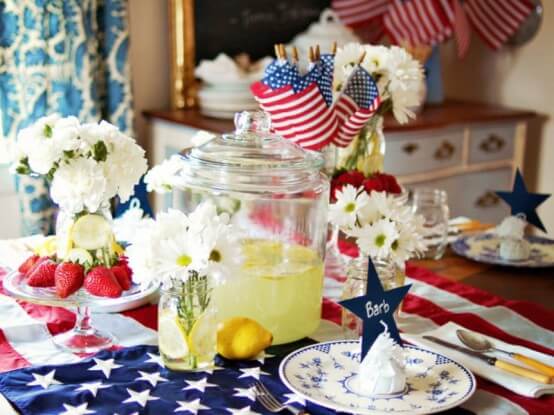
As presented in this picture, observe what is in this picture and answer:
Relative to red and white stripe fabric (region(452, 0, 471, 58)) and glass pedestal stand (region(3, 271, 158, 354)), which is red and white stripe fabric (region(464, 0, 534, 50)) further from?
glass pedestal stand (region(3, 271, 158, 354))

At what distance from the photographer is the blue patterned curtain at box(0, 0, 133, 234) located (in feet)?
8.81

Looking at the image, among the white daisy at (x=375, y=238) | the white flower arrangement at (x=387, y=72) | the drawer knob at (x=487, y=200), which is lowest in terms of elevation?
the drawer knob at (x=487, y=200)

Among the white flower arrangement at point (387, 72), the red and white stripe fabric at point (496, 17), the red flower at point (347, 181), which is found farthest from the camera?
the red and white stripe fabric at point (496, 17)

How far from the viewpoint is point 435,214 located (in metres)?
1.91

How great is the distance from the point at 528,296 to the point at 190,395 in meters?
0.79

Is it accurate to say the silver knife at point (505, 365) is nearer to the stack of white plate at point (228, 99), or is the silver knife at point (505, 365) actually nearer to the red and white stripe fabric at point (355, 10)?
the stack of white plate at point (228, 99)

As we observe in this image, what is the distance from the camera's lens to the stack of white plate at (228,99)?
3.08 metres

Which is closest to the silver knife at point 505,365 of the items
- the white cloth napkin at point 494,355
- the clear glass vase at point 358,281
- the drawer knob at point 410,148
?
the white cloth napkin at point 494,355

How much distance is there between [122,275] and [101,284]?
0.07 meters

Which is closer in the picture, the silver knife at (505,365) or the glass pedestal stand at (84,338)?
the silver knife at (505,365)

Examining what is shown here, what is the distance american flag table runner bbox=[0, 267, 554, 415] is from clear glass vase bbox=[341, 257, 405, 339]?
7cm

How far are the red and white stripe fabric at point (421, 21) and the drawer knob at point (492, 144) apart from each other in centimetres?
46

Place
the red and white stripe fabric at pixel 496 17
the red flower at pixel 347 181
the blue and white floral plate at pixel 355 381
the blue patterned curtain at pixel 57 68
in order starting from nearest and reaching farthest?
the blue and white floral plate at pixel 355 381
the red flower at pixel 347 181
the blue patterned curtain at pixel 57 68
the red and white stripe fabric at pixel 496 17

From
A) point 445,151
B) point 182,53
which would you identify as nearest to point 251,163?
point 182,53
